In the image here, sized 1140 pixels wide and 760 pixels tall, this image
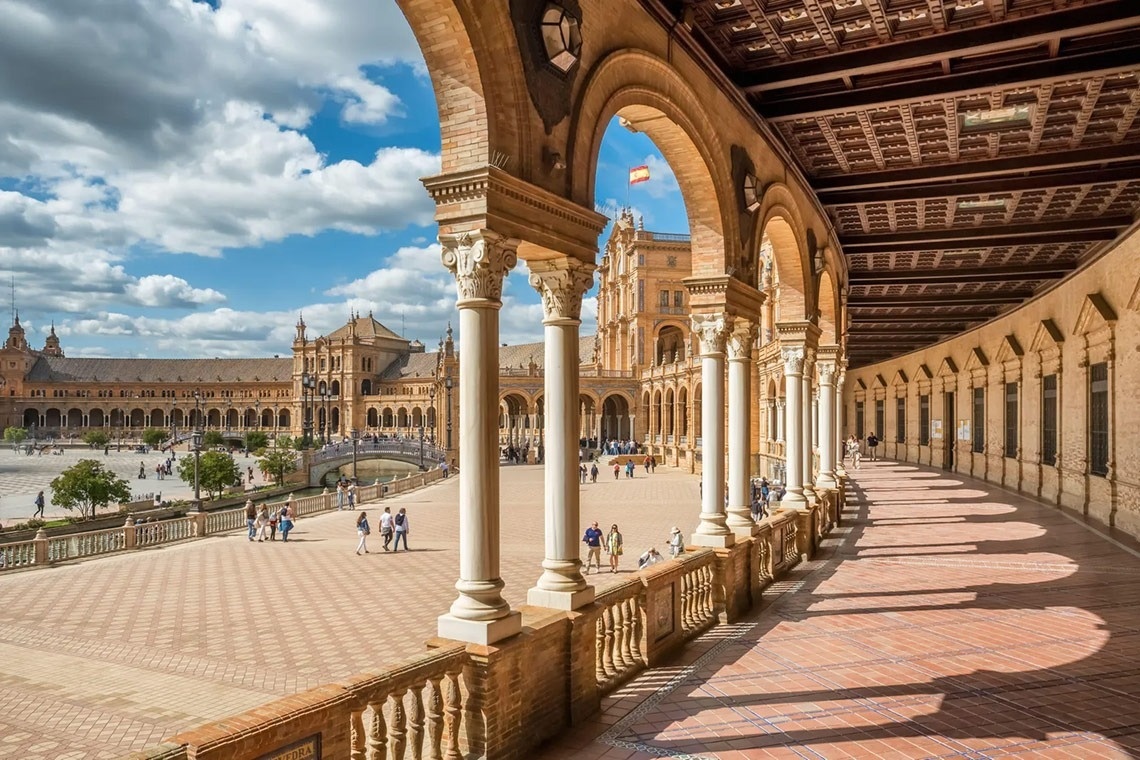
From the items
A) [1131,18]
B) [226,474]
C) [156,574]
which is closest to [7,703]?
[156,574]

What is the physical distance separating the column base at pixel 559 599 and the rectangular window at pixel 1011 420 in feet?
75.4

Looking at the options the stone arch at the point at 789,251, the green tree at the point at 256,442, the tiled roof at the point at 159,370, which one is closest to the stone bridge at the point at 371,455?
the green tree at the point at 256,442

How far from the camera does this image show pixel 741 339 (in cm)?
1054

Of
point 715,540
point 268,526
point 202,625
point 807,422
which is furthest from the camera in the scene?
point 268,526

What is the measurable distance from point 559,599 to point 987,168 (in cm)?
1009

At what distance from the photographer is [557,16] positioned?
5.63m

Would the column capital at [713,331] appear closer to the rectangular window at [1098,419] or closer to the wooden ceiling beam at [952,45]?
the wooden ceiling beam at [952,45]

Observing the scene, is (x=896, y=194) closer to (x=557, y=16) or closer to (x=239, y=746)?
(x=557, y=16)

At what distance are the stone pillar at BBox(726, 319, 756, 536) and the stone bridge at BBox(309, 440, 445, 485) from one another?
4421 centimetres

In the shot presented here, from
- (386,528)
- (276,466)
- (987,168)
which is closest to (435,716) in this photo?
(987,168)

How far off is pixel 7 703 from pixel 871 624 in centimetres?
1083

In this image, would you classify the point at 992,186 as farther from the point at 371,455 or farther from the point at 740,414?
the point at 371,455

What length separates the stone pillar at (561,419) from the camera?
617cm

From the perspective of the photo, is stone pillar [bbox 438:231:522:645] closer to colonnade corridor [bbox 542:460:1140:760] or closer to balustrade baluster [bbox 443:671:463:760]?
balustrade baluster [bbox 443:671:463:760]
